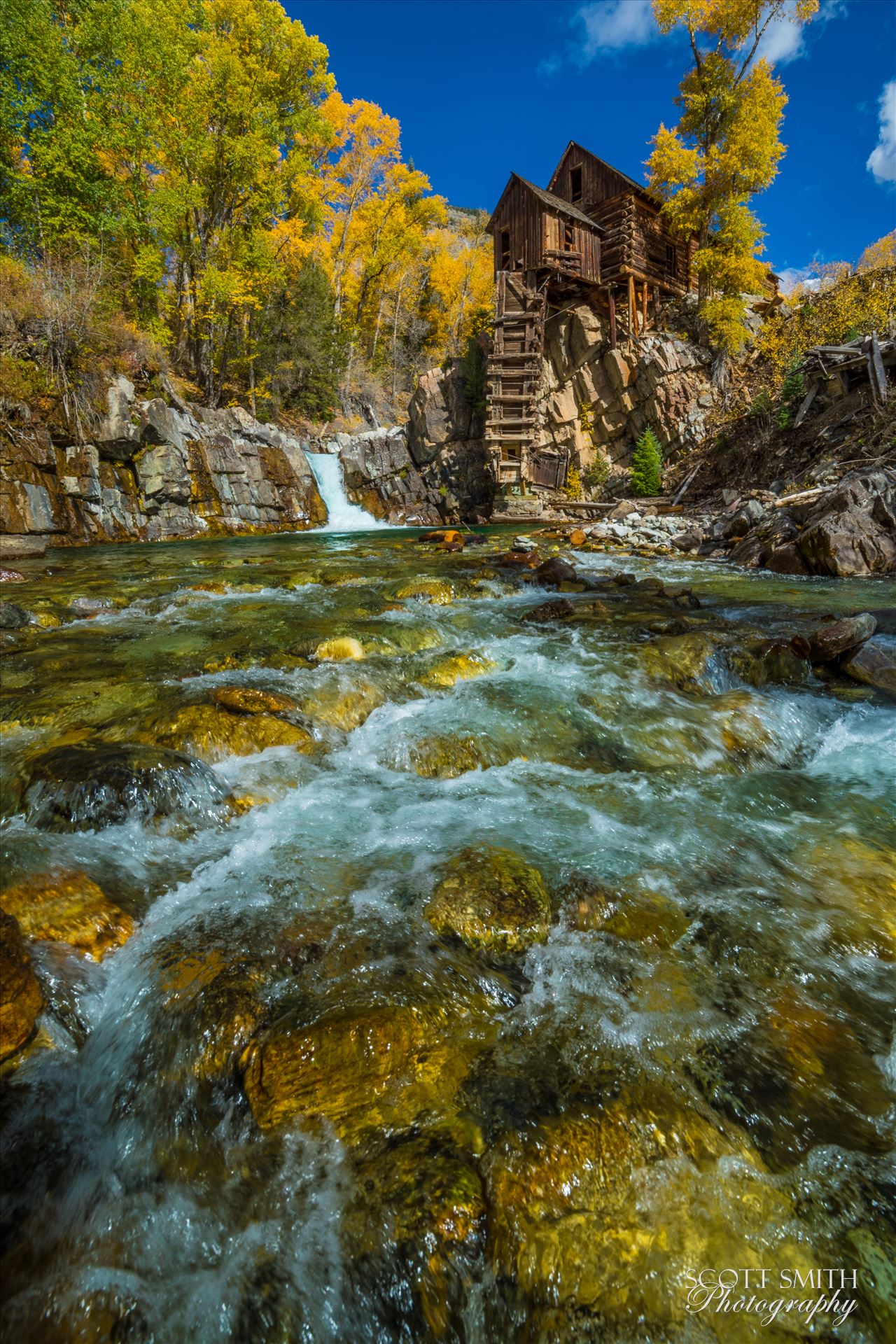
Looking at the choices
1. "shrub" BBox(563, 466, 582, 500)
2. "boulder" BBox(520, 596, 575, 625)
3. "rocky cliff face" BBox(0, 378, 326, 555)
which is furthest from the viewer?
"shrub" BBox(563, 466, 582, 500)

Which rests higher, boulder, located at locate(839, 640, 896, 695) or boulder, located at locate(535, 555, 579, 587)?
boulder, located at locate(535, 555, 579, 587)

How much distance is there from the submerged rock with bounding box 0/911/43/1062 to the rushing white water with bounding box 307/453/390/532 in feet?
74.6

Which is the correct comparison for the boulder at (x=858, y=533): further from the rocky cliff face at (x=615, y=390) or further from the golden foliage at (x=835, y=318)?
the rocky cliff face at (x=615, y=390)

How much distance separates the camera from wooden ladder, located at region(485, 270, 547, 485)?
26578 millimetres

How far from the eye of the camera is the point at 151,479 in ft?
59.2

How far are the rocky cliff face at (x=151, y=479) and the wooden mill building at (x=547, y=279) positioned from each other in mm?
10188

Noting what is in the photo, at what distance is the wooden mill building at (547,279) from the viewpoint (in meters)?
26.6

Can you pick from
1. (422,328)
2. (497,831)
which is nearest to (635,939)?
(497,831)

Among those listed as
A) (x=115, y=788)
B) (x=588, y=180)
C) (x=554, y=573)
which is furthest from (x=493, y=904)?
(x=588, y=180)

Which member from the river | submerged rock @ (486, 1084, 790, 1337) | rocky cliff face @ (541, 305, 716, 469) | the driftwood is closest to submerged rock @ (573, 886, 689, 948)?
the river

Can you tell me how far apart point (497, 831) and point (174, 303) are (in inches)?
1091

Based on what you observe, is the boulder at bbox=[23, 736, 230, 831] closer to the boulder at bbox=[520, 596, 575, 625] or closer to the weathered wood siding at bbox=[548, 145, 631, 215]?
the boulder at bbox=[520, 596, 575, 625]

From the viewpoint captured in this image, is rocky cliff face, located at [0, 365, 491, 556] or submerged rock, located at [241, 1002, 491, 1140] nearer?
submerged rock, located at [241, 1002, 491, 1140]

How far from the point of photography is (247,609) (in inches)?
339
